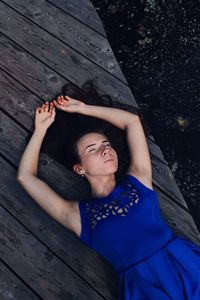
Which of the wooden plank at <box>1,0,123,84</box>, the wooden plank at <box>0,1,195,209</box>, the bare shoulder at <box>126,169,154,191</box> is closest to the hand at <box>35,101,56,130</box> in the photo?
the wooden plank at <box>1,0,123,84</box>

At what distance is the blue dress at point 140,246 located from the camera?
2.78m

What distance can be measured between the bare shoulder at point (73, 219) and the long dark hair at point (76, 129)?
0.34 metres

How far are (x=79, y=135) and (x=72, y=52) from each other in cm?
92

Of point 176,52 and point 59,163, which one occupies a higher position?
point 176,52

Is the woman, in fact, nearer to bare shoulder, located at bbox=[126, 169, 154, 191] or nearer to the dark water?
bare shoulder, located at bbox=[126, 169, 154, 191]

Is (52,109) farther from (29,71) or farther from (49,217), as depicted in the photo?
(49,217)

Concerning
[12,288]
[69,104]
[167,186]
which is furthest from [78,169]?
[12,288]

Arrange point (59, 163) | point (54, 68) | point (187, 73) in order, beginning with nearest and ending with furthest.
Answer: point (59, 163), point (54, 68), point (187, 73)

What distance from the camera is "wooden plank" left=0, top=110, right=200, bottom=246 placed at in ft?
10.4

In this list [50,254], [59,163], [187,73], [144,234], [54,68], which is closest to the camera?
[144,234]

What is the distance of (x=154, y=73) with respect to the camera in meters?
4.44

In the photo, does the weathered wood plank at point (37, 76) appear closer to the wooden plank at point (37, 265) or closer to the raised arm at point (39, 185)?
the raised arm at point (39, 185)

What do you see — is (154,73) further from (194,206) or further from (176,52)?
(194,206)

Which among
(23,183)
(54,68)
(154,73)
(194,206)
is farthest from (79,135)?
(154,73)
